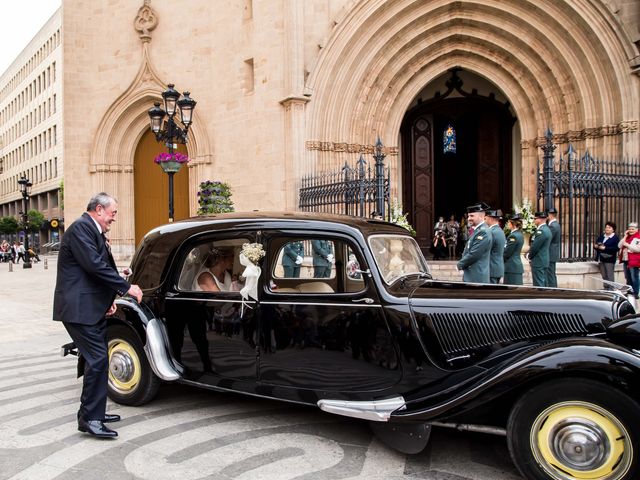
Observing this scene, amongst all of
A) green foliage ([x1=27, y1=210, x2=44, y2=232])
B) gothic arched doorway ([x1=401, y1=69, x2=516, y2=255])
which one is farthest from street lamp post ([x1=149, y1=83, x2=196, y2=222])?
green foliage ([x1=27, y1=210, x2=44, y2=232])

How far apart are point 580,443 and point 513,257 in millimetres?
6040

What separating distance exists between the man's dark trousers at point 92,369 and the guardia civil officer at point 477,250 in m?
4.60

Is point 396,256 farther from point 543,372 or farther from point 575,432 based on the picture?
point 575,432

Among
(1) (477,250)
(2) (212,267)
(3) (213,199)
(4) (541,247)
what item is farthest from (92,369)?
(3) (213,199)

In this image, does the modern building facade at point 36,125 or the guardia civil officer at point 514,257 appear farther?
the modern building facade at point 36,125

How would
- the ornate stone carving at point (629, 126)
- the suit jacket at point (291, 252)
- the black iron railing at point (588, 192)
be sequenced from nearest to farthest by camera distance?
the suit jacket at point (291, 252) < the black iron railing at point (588, 192) < the ornate stone carving at point (629, 126)

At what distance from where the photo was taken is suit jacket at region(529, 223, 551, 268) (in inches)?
350

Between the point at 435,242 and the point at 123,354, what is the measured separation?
12.6 metres

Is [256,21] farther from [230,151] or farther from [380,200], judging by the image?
[380,200]

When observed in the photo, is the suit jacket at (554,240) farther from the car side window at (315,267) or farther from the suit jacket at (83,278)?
the suit jacket at (83,278)

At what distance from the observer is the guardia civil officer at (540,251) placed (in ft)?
→ 29.2

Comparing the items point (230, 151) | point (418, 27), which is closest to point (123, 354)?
point (230, 151)

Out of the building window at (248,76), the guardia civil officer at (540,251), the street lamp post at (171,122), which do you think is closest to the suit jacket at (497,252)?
the guardia civil officer at (540,251)

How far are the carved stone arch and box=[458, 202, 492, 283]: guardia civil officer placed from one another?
1351 centimetres
